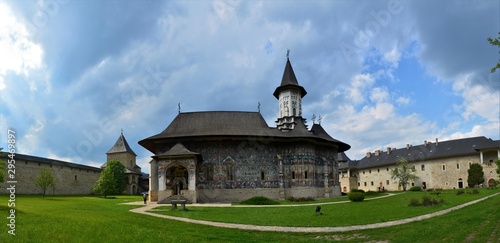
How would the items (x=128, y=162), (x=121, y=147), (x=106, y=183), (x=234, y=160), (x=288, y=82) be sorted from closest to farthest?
(x=234, y=160) → (x=288, y=82) → (x=106, y=183) → (x=128, y=162) → (x=121, y=147)

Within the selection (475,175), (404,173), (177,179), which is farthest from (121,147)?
(475,175)

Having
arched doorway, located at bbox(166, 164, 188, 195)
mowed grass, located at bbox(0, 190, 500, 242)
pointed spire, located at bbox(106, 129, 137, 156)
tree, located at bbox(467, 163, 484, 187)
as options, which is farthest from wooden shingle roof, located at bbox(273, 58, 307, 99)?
pointed spire, located at bbox(106, 129, 137, 156)

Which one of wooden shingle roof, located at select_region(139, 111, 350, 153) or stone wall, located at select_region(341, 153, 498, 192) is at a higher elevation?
wooden shingle roof, located at select_region(139, 111, 350, 153)

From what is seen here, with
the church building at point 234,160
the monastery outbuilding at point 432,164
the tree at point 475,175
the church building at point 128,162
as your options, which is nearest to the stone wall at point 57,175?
the church building at point 128,162

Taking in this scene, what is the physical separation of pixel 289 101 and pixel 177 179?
15.0m

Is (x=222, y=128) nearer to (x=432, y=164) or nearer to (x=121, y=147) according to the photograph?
(x=432, y=164)

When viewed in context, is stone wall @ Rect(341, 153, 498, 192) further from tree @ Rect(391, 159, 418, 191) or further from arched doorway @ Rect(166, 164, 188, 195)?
arched doorway @ Rect(166, 164, 188, 195)

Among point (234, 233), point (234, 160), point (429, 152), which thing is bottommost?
point (234, 233)

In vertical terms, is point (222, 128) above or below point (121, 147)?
below

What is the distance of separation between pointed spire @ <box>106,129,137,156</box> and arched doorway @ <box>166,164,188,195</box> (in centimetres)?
4906

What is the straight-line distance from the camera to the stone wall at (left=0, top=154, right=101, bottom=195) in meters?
44.8

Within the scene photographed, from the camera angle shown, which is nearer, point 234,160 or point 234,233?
point 234,233

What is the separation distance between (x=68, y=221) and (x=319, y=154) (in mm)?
27682

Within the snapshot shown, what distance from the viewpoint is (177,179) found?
3181 cm
